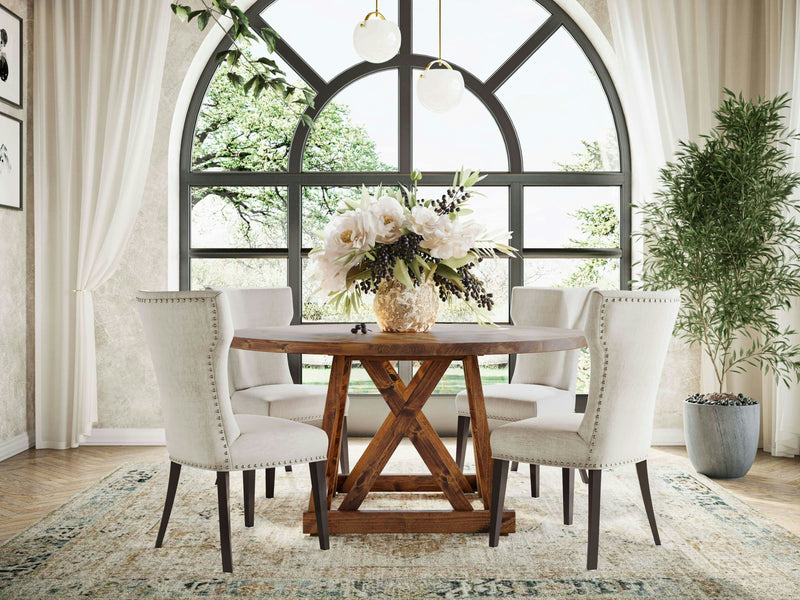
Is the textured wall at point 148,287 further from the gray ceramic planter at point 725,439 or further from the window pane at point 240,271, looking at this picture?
the gray ceramic planter at point 725,439

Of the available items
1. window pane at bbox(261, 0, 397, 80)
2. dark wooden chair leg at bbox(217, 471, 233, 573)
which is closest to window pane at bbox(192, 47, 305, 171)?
window pane at bbox(261, 0, 397, 80)

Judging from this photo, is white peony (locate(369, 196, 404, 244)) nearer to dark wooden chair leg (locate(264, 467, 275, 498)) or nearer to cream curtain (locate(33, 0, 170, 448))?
dark wooden chair leg (locate(264, 467, 275, 498))

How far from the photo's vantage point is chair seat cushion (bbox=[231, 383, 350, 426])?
10.8 ft

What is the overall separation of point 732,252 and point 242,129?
317 centimetres

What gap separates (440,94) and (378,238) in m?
1.01

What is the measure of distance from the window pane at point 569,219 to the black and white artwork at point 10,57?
10.7 ft

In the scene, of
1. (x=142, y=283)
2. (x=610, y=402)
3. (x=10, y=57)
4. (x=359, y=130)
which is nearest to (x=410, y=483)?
(x=610, y=402)

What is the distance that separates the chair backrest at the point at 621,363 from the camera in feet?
7.93

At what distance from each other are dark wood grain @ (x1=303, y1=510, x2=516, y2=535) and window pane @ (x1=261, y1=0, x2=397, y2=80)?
10.2ft

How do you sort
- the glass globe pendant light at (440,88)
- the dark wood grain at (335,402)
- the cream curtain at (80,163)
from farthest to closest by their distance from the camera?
1. the cream curtain at (80,163)
2. the glass globe pendant light at (440,88)
3. the dark wood grain at (335,402)

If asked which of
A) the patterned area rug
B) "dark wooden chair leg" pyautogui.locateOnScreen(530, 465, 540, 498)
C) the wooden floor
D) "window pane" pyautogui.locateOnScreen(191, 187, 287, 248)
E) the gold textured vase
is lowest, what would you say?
the wooden floor

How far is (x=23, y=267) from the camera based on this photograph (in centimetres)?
450

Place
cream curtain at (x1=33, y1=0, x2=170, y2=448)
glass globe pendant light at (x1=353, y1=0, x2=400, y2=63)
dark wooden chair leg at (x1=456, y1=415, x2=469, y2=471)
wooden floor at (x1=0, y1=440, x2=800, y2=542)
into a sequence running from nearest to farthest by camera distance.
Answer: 1. glass globe pendant light at (x1=353, y1=0, x2=400, y2=63)
2. wooden floor at (x1=0, y1=440, x2=800, y2=542)
3. dark wooden chair leg at (x1=456, y1=415, x2=469, y2=471)
4. cream curtain at (x1=33, y1=0, x2=170, y2=448)

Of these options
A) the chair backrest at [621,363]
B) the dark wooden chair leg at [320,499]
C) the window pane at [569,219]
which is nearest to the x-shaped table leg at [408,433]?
the dark wooden chair leg at [320,499]
